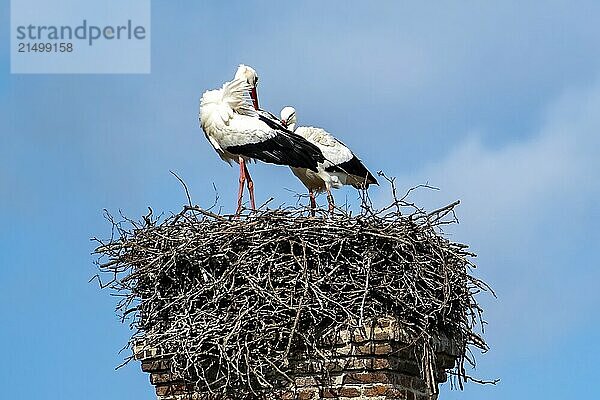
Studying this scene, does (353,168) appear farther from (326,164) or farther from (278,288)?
(278,288)

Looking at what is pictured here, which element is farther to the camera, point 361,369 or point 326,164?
point 326,164

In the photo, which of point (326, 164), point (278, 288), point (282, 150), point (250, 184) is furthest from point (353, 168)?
point (278, 288)

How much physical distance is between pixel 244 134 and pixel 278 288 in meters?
2.40

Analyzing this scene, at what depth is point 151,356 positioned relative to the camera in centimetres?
603

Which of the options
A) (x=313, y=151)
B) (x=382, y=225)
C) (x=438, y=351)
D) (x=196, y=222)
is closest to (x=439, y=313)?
(x=438, y=351)

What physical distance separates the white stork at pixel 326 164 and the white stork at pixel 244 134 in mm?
628

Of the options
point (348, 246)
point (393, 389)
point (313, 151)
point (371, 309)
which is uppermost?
point (313, 151)

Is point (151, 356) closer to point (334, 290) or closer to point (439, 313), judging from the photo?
point (334, 290)

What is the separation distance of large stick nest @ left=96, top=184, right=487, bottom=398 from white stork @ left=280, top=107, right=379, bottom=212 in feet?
8.65

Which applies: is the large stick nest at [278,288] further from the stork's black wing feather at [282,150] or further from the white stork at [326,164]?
the white stork at [326,164]

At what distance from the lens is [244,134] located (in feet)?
26.2

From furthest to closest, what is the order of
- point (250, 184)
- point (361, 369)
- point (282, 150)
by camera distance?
point (250, 184), point (282, 150), point (361, 369)

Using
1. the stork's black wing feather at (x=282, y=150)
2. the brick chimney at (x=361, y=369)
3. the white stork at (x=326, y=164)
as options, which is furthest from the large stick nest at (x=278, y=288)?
the white stork at (x=326, y=164)

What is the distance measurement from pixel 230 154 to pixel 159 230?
6.54 feet
